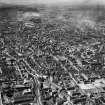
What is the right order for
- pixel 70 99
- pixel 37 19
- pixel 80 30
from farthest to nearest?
1. pixel 37 19
2. pixel 80 30
3. pixel 70 99

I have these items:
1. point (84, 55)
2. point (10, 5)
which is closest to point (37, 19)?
point (10, 5)

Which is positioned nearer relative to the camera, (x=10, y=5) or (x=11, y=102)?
(x=11, y=102)

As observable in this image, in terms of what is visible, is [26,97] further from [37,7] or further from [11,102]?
[37,7]

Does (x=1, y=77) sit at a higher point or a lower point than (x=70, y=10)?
lower

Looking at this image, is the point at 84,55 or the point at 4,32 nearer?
the point at 84,55

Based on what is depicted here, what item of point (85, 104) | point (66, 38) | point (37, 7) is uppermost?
point (37, 7)

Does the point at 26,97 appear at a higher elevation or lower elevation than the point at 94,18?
lower

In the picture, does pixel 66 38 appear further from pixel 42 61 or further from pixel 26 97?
pixel 26 97

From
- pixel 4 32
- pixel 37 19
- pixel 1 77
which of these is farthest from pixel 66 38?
pixel 1 77

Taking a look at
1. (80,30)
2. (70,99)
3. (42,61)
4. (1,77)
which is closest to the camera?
(70,99)
